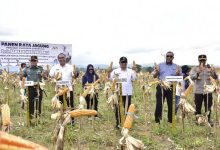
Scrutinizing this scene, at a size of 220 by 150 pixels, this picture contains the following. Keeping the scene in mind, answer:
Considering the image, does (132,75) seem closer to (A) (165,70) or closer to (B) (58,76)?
(A) (165,70)

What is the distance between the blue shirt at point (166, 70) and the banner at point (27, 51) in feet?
19.1

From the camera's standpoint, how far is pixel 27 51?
46.5 ft

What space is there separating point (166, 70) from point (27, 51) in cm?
709

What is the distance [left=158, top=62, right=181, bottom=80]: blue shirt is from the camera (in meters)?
8.73

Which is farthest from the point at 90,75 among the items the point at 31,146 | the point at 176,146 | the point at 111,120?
the point at 31,146

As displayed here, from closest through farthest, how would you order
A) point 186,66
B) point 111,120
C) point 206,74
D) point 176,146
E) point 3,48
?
1. point 176,146
2. point 206,74
3. point 111,120
4. point 186,66
5. point 3,48

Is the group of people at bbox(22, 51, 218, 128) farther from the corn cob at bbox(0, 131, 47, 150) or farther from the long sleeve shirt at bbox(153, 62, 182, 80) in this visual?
the corn cob at bbox(0, 131, 47, 150)

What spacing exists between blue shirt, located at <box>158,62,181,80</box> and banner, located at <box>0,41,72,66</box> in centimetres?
581

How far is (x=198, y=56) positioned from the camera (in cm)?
867

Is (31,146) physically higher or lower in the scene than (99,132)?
higher

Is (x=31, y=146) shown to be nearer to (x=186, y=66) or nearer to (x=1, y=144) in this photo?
(x=1, y=144)

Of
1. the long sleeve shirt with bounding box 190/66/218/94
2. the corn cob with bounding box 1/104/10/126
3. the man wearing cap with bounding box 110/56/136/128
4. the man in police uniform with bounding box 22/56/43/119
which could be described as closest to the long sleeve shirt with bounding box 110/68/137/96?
the man wearing cap with bounding box 110/56/136/128

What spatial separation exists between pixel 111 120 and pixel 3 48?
569 cm

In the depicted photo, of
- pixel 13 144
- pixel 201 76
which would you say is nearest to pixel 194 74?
pixel 201 76
